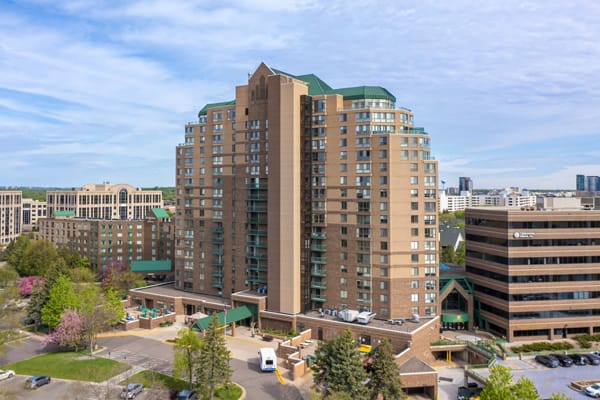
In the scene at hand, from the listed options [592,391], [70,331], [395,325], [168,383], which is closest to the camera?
[592,391]

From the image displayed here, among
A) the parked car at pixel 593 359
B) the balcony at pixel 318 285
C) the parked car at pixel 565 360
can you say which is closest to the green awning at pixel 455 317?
the parked car at pixel 565 360

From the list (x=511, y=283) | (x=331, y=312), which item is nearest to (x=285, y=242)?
(x=331, y=312)

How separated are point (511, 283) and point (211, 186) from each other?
60.2 meters

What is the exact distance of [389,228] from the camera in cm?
7569

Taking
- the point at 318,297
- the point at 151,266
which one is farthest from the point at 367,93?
the point at 151,266

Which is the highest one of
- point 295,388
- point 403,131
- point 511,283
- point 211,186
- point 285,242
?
point 403,131

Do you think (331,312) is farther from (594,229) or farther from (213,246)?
(594,229)

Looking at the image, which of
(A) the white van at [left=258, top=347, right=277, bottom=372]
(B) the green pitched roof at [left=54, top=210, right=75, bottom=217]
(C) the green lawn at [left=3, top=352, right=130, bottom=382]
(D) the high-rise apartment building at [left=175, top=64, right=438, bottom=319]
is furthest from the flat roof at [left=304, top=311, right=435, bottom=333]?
(B) the green pitched roof at [left=54, top=210, right=75, bottom=217]

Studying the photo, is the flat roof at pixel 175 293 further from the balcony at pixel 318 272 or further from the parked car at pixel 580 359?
the parked car at pixel 580 359

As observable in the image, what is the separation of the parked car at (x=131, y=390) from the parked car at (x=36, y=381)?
39.7ft

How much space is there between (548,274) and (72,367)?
7716 cm

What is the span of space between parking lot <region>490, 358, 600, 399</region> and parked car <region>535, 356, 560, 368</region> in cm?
58

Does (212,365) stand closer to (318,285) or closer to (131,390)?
(131,390)

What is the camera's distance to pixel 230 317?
258 ft
